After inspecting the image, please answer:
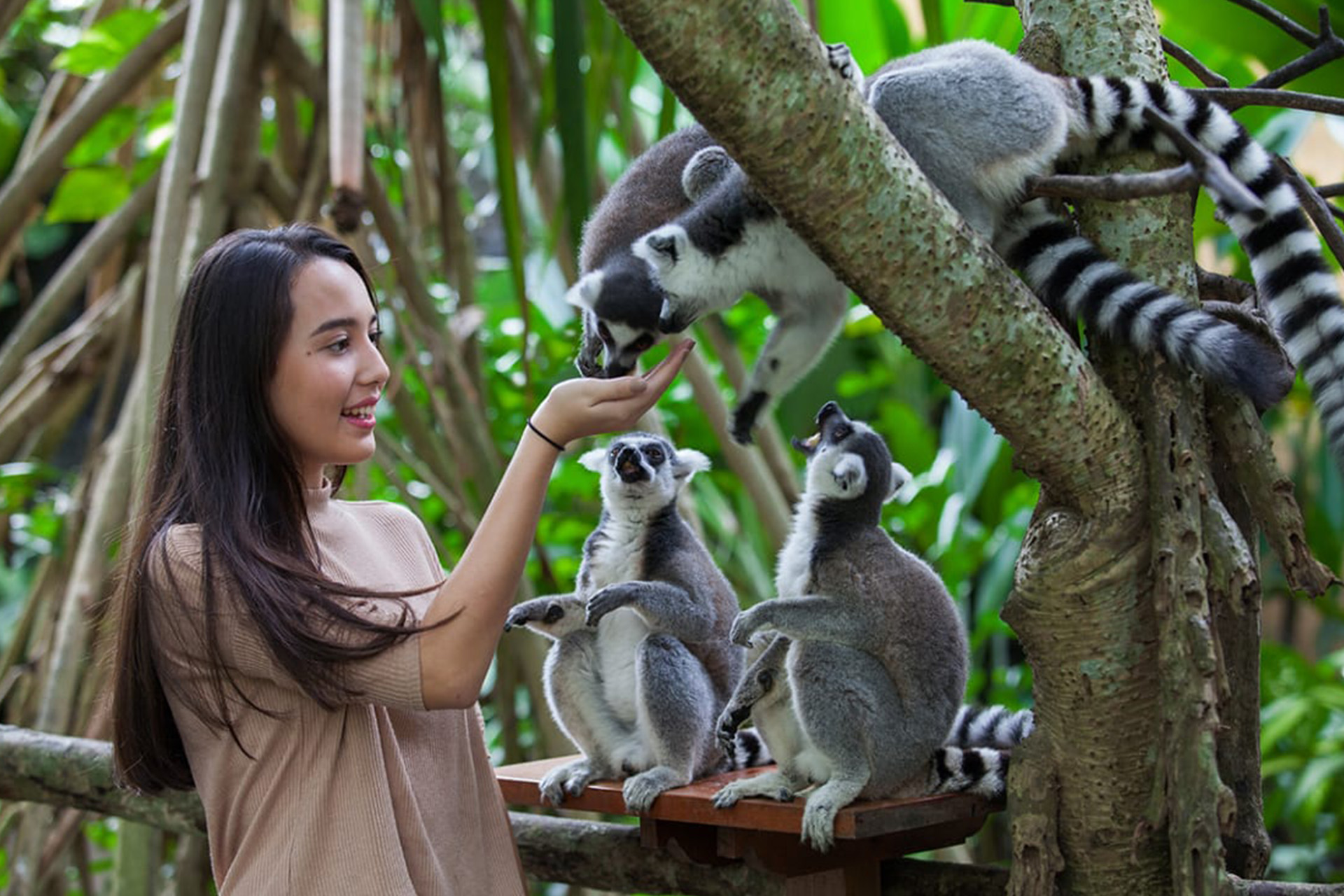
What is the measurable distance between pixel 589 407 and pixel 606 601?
0.50 meters

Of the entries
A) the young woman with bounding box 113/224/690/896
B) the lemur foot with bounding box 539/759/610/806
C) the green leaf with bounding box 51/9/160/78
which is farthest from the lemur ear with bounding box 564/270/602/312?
the green leaf with bounding box 51/9/160/78

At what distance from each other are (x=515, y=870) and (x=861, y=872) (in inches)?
20.6

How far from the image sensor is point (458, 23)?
13.7ft

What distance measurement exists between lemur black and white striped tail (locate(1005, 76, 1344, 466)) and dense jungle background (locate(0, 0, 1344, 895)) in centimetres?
30

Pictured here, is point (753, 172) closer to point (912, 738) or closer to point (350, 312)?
point (350, 312)

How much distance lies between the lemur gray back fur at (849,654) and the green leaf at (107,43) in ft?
8.15

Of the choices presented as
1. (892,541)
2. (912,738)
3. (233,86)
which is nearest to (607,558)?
(892,541)

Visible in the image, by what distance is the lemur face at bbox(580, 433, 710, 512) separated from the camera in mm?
2307

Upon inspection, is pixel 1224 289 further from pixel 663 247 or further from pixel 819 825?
pixel 819 825

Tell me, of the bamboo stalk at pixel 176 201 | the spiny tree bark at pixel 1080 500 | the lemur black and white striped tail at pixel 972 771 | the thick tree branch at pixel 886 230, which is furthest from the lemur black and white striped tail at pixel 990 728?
the bamboo stalk at pixel 176 201

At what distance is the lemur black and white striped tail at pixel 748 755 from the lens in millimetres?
2279

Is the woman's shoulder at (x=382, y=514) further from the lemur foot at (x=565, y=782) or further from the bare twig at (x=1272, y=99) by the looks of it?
the bare twig at (x=1272, y=99)

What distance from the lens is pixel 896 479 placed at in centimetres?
220

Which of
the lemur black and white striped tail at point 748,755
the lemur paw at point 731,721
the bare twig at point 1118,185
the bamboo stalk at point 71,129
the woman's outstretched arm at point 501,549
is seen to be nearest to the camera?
the bare twig at point 1118,185
